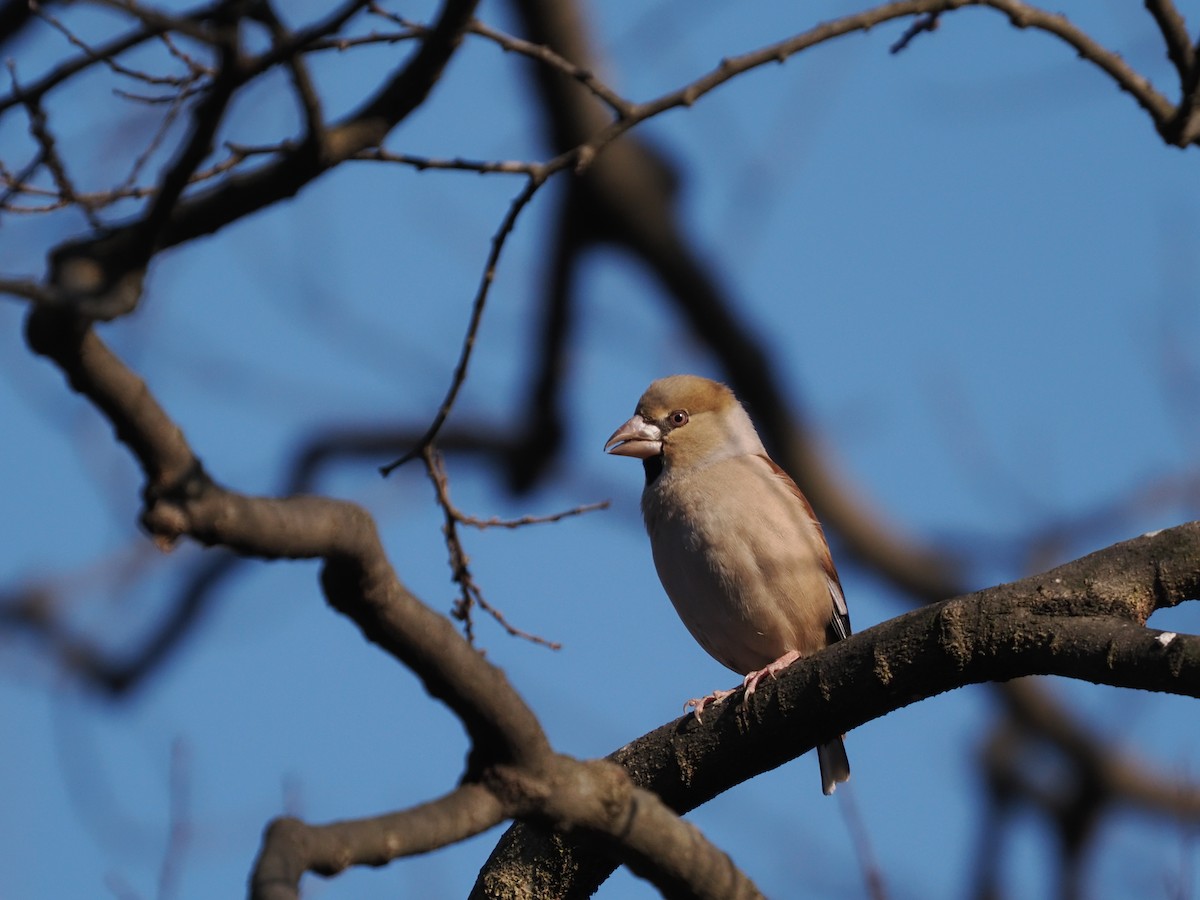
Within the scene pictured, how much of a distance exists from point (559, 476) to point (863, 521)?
1850 millimetres

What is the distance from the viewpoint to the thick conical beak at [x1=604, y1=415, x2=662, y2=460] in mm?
6145

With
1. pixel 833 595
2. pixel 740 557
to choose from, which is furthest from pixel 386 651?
pixel 833 595

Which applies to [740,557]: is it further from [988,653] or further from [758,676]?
[988,653]

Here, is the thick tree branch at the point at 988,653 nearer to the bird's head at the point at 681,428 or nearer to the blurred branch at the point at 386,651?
the blurred branch at the point at 386,651

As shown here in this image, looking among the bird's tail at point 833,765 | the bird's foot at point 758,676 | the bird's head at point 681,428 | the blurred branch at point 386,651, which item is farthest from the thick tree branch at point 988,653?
the bird's head at point 681,428

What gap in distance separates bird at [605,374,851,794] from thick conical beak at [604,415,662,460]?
0.04ft

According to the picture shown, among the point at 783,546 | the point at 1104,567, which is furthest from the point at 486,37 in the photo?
the point at 783,546

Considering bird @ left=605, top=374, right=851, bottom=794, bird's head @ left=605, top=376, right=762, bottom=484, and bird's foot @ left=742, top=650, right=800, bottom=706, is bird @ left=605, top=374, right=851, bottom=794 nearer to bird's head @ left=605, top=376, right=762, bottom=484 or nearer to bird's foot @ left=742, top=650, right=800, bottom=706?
bird's head @ left=605, top=376, right=762, bottom=484

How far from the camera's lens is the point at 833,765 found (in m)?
5.69

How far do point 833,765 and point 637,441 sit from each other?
161 centimetres

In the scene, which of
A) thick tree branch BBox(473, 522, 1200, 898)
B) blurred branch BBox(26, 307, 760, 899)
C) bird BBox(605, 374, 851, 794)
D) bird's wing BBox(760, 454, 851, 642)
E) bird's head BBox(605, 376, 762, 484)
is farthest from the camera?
bird's head BBox(605, 376, 762, 484)

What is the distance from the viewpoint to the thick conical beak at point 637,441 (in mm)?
6145

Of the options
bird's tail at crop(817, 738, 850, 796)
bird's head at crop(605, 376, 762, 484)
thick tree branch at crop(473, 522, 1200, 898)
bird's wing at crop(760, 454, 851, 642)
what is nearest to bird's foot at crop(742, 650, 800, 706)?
thick tree branch at crop(473, 522, 1200, 898)

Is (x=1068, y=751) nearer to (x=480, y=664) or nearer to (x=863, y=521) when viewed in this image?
(x=863, y=521)
